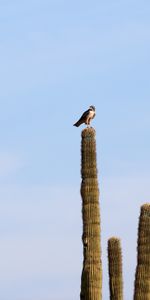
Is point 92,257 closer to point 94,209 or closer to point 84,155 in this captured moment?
point 94,209

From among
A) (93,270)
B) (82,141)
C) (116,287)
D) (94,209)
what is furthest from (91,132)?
(116,287)

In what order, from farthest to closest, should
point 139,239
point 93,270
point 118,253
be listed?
1. point 118,253
2. point 139,239
3. point 93,270

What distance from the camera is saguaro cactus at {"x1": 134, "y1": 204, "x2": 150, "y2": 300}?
1467 cm

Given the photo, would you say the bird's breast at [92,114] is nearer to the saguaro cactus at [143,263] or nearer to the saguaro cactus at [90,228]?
the saguaro cactus at [90,228]

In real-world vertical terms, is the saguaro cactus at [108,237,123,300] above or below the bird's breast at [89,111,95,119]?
below

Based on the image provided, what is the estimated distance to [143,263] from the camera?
14680mm

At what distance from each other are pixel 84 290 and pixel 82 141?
7.73 feet

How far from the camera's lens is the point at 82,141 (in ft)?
46.9

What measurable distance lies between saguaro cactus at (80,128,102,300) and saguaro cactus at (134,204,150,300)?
1.03 m

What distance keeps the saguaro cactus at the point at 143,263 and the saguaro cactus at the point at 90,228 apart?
40.6 inches

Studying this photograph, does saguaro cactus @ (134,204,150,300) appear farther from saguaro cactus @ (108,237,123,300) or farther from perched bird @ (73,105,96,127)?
perched bird @ (73,105,96,127)

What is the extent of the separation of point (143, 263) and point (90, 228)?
139cm

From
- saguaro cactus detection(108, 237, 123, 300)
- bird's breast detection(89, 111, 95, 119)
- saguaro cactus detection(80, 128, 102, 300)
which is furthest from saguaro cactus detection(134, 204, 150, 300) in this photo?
bird's breast detection(89, 111, 95, 119)

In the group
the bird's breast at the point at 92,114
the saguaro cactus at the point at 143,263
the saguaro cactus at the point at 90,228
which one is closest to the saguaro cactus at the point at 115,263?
the saguaro cactus at the point at 143,263
